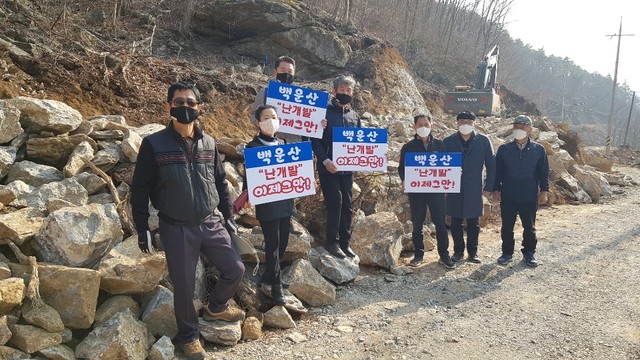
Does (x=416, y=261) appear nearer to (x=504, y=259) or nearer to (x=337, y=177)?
(x=504, y=259)

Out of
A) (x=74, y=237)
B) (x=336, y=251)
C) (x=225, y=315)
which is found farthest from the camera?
(x=336, y=251)

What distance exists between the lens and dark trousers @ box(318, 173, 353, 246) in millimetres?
4883

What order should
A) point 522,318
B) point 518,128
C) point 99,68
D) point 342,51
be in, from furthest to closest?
point 342,51 < point 99,68 < point 518,128 < point 522,318

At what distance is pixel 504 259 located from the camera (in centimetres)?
596

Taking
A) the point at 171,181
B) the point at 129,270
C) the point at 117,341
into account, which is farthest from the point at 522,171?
the point at 117,341

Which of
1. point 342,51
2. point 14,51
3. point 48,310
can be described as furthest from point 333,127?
point 342,51

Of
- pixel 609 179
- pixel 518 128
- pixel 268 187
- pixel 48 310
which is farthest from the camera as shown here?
pixel 609 179

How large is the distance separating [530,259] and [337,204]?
3.01m

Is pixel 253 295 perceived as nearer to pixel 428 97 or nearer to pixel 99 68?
pixel 99 68

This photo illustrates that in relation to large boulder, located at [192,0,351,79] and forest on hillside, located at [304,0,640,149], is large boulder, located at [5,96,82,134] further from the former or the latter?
forest on hillside, located at [304,0,640,149]

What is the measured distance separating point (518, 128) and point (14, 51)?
7748mm

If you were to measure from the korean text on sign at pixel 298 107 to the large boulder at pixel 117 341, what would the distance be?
2.48m

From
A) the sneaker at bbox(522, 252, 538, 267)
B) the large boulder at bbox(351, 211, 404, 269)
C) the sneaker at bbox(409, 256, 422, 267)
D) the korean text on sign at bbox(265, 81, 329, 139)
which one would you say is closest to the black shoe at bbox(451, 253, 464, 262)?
the sneaker at bbox(409, 256, 422, 267)

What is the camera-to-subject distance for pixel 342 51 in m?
15.6
